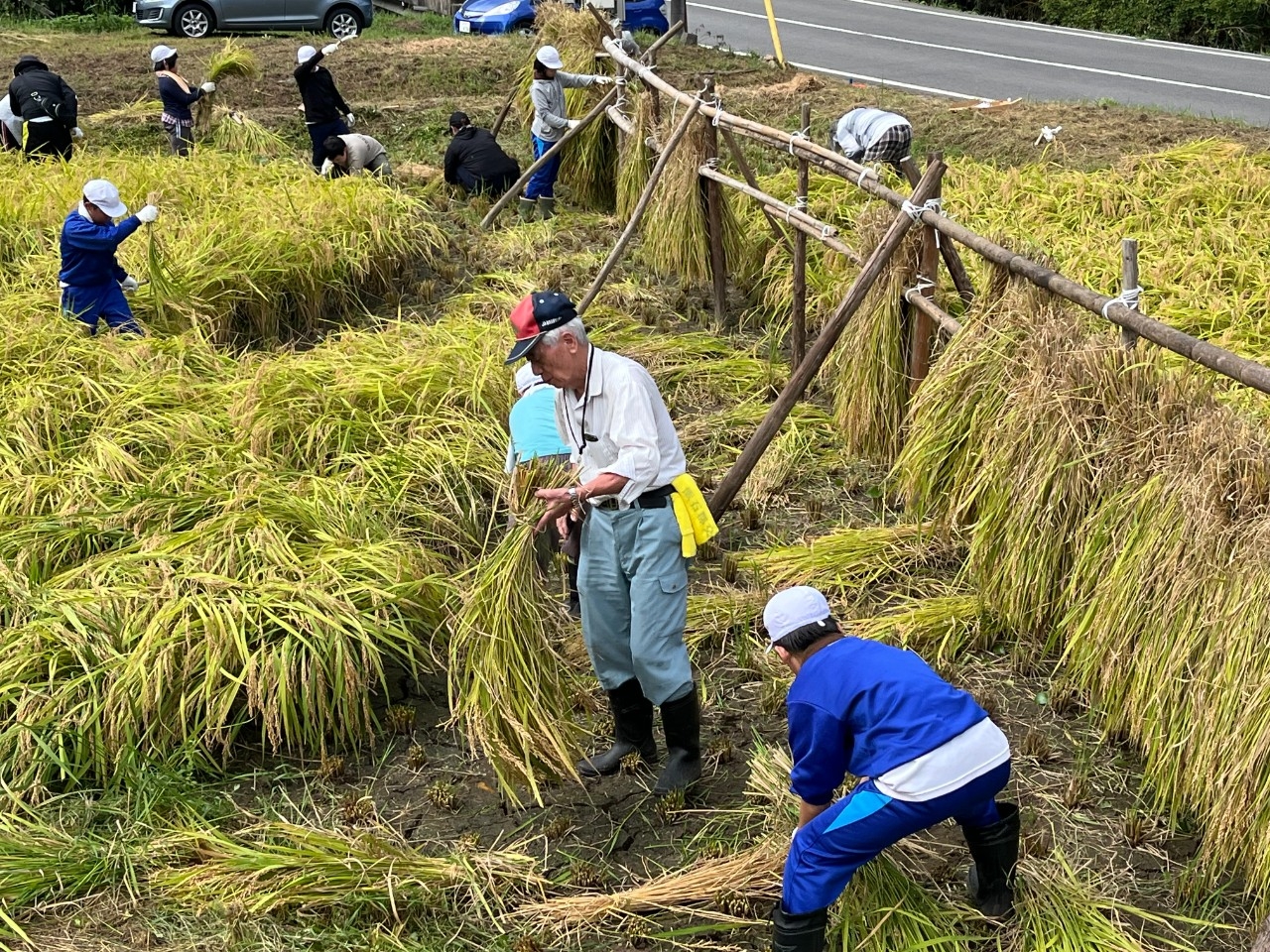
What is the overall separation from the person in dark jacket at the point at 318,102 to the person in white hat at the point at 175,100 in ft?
3.45

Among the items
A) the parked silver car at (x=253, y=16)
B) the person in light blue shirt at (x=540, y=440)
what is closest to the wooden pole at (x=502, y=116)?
the parked silver car at (x=253, y=16)

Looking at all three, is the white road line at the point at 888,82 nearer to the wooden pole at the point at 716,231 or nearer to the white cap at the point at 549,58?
the white cap at the point at 549,58

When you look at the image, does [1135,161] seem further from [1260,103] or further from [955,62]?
[955,62]

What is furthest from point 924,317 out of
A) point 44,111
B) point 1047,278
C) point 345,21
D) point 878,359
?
point 345,21

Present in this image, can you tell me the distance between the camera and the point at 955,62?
49.6 feet

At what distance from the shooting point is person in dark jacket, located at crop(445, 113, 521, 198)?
31.3 feet

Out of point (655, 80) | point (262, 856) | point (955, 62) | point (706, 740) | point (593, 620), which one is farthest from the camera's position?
point (955, 62)

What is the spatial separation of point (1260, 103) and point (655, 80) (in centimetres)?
739

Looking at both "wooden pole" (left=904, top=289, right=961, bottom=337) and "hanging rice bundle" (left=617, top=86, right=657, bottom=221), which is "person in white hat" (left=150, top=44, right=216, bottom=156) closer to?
"hanging rice bundle" (left=617, top=86, right=657, bottom=221)

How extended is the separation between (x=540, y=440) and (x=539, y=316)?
3.38 feet

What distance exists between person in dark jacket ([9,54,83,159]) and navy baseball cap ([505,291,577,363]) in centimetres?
713

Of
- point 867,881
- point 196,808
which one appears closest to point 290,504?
point 196,808

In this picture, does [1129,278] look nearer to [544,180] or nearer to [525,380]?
[525,380]

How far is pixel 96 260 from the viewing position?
264 inches
